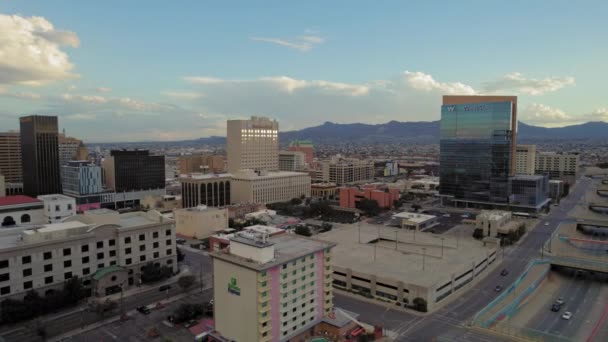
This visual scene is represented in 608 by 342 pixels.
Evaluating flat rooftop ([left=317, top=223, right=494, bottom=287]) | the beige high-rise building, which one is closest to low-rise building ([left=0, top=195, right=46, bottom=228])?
flat rooftop ([left=317, top=223, right=494, bottom=287])

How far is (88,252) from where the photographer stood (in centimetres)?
5288

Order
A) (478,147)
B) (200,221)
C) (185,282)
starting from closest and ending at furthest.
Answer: (185,282), (200,221), (478,147)

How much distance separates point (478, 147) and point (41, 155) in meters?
134

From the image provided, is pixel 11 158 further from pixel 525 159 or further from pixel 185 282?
pixel 525 159

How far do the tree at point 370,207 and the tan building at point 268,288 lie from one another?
217 feet

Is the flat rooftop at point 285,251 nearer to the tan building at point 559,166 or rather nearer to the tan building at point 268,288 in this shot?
the tan building at point 268,288

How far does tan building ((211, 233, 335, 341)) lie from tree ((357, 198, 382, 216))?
66.3 metres

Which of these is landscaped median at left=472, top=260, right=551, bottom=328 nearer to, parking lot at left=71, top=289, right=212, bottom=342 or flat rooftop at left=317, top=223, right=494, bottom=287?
flat rooftop at left=317, top=223, right=494, bottom=287

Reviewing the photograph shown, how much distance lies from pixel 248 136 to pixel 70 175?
201 ft

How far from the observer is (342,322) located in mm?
41906

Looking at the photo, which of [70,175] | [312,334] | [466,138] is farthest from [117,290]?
[466,138]

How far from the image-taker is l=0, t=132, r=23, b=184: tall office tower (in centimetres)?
14788

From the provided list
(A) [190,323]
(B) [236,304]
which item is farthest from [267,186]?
(B) [236,304]

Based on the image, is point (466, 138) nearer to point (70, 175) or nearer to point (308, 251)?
point (308, 251)
